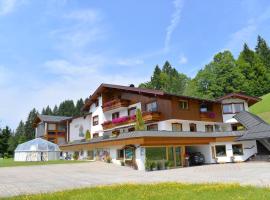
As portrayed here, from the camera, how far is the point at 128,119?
1487 inches

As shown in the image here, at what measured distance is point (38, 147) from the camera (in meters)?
41.8

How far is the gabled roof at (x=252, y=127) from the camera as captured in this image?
3065cm

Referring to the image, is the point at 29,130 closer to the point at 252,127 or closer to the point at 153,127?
the point at 153,127

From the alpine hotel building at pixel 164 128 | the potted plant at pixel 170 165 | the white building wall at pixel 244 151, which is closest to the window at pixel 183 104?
the alpine hotel building at pixel 164 128

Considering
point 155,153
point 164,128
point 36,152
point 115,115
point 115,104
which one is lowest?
point 155,153

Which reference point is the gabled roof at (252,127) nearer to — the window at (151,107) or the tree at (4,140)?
the window at (151,107)

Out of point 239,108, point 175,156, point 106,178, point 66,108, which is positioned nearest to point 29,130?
point 66,108

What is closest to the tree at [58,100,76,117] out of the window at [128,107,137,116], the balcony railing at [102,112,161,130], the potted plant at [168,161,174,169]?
the balcony railing at [102,112,161,130]

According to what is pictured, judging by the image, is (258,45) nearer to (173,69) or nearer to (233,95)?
(173,69)

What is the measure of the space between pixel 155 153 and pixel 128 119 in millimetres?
11224

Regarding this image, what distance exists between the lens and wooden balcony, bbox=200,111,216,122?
37.1m

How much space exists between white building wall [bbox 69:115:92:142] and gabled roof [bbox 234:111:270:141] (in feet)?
79.0

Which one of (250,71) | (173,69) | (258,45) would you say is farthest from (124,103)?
→ (258,45)

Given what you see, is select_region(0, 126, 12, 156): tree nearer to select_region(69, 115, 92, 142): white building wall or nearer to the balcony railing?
select_region(69, 115, 92, 142): white building wall
